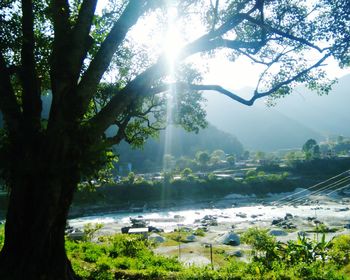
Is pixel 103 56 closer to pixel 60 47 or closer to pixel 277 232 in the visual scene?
pixel 60 47

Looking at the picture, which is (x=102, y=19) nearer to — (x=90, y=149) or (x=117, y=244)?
(x=90, y=149)

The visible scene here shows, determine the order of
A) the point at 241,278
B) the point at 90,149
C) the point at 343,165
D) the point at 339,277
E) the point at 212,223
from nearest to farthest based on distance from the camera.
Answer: the point at 90,149 < the point at 339,277 < the point at 241,278 < the point at 212,223 < the point at 343,165

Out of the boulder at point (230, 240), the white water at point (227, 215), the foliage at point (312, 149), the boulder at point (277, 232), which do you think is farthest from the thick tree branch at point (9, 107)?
the foliage at point (312, 149)

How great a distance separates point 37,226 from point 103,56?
137 inches

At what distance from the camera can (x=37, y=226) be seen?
6.74 meters

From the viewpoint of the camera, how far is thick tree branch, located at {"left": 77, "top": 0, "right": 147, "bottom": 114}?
7.46m

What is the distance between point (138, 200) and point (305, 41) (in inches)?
3138

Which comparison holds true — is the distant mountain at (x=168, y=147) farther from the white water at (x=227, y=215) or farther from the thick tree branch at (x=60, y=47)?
the thick tree branch at (x=60, y=47)

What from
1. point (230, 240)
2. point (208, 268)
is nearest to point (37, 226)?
point (208, 268)

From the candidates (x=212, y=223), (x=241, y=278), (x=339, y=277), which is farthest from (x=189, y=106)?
(x=212, y=223)

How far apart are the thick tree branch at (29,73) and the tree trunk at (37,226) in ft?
4.89

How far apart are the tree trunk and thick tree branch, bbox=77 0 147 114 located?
5.08 feet

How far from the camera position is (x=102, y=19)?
10570 millimetres

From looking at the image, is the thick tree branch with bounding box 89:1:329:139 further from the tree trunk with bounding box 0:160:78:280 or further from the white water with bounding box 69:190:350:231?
the white water with bounding box 69:190:350:231
